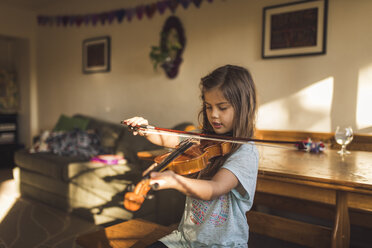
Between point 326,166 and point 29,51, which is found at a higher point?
point 29,51

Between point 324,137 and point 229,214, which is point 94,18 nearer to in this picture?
point 324,137

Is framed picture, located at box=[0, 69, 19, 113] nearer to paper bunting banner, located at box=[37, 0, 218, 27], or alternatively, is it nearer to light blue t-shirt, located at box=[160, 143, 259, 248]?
paper bunting banner, located at box=[37, 0, 218, 27]

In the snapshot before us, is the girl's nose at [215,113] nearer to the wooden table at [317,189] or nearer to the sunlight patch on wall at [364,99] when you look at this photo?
the wooden table at [317,189]

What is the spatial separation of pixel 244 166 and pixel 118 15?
375cm

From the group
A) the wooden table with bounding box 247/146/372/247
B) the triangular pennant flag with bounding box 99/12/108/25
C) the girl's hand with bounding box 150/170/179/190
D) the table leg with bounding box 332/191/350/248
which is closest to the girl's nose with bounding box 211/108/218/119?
the girl's hand with bounding box 150/170/179/190

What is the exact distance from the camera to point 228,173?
0.99 metres

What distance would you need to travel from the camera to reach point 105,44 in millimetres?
4441

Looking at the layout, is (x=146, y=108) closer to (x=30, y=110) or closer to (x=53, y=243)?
(x=53, y=243)

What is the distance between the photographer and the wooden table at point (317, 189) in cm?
136

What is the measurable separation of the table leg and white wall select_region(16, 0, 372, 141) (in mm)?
1252

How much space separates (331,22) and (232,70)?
1.88 m

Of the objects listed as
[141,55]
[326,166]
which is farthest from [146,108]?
[326,166]

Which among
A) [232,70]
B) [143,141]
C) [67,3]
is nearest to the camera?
[232,70]

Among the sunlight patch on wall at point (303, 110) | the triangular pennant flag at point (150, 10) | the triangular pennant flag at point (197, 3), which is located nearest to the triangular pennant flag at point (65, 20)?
the triangular pennant flag at point (150, 10)
